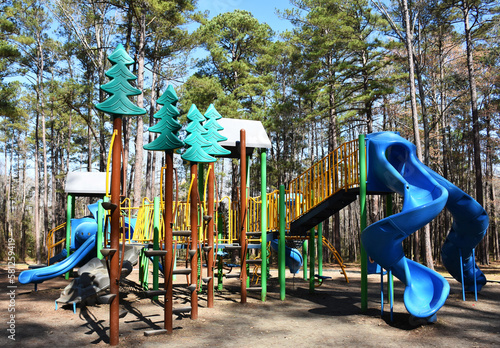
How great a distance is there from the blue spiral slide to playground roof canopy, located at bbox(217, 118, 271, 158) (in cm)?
Answer: 301

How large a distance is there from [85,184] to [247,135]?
22.8ft

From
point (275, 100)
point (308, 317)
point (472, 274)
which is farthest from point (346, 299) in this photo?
point (275, 100)

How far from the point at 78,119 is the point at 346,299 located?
25.9 meters

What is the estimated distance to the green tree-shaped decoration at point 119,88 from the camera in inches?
223

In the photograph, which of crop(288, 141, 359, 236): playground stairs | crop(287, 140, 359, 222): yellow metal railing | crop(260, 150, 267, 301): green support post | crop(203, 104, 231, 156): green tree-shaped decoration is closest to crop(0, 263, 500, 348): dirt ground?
crop(260, 150, 267, 301): green support post

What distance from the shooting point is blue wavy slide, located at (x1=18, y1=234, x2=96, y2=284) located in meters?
9.43

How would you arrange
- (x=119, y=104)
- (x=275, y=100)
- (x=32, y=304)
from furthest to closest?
(x=275, y=100) < (x=32, y=304) < (x=119, y=104)

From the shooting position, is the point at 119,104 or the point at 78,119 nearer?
the point at 119,104

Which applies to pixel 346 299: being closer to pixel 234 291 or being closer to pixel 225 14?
pixel 234 291

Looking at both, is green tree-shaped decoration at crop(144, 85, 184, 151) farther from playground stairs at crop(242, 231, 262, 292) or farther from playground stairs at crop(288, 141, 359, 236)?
playground stairs at crop(288, 141, 359, 236)

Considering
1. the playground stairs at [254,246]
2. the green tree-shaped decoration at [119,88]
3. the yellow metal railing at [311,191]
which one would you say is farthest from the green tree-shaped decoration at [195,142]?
the playground stairs at [254,246]

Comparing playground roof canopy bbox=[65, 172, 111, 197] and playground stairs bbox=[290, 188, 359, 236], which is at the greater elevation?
playground roof canopy bbox=[65, 172, 111, 197]

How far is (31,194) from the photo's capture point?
4828cm

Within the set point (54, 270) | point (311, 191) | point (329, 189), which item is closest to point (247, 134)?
point (311, 191)
